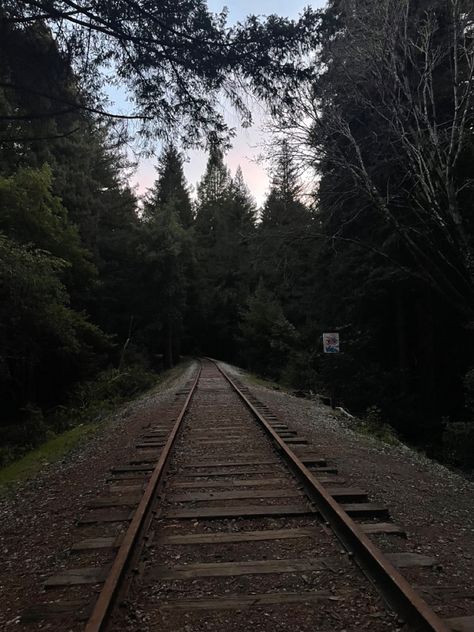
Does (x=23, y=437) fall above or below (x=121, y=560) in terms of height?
below

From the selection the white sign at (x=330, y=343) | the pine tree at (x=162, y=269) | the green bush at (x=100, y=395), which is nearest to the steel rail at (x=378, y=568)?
the white sign at (x=330, y=343)

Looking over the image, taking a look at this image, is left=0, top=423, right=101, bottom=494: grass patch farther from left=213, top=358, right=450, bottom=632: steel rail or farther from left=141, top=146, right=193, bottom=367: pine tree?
left=141, top=146, right=193, bottom=367: pine tree

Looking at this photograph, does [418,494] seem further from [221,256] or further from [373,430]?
[221,256]

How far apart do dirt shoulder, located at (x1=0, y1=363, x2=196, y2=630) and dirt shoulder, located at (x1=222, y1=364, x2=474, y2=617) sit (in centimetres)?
283

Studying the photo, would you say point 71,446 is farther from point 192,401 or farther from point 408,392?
point 408,392

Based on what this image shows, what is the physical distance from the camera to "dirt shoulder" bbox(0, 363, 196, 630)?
362cm

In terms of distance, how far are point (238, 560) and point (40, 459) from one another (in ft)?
22.6

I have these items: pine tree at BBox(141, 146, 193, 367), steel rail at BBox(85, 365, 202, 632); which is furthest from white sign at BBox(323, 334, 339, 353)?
pine tree at BBox(141, 146, 193, 367)

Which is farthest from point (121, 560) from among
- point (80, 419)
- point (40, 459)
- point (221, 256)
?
point (221, 256)

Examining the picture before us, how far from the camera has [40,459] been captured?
31.2 ft

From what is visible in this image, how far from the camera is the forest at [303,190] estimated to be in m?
6.96

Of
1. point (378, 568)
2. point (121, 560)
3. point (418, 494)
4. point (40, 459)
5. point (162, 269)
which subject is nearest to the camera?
point (378, 568)

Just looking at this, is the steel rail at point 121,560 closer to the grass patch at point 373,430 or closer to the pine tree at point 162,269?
the grass patch at point 373,430

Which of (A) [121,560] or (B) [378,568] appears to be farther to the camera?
(A) [121,560]
